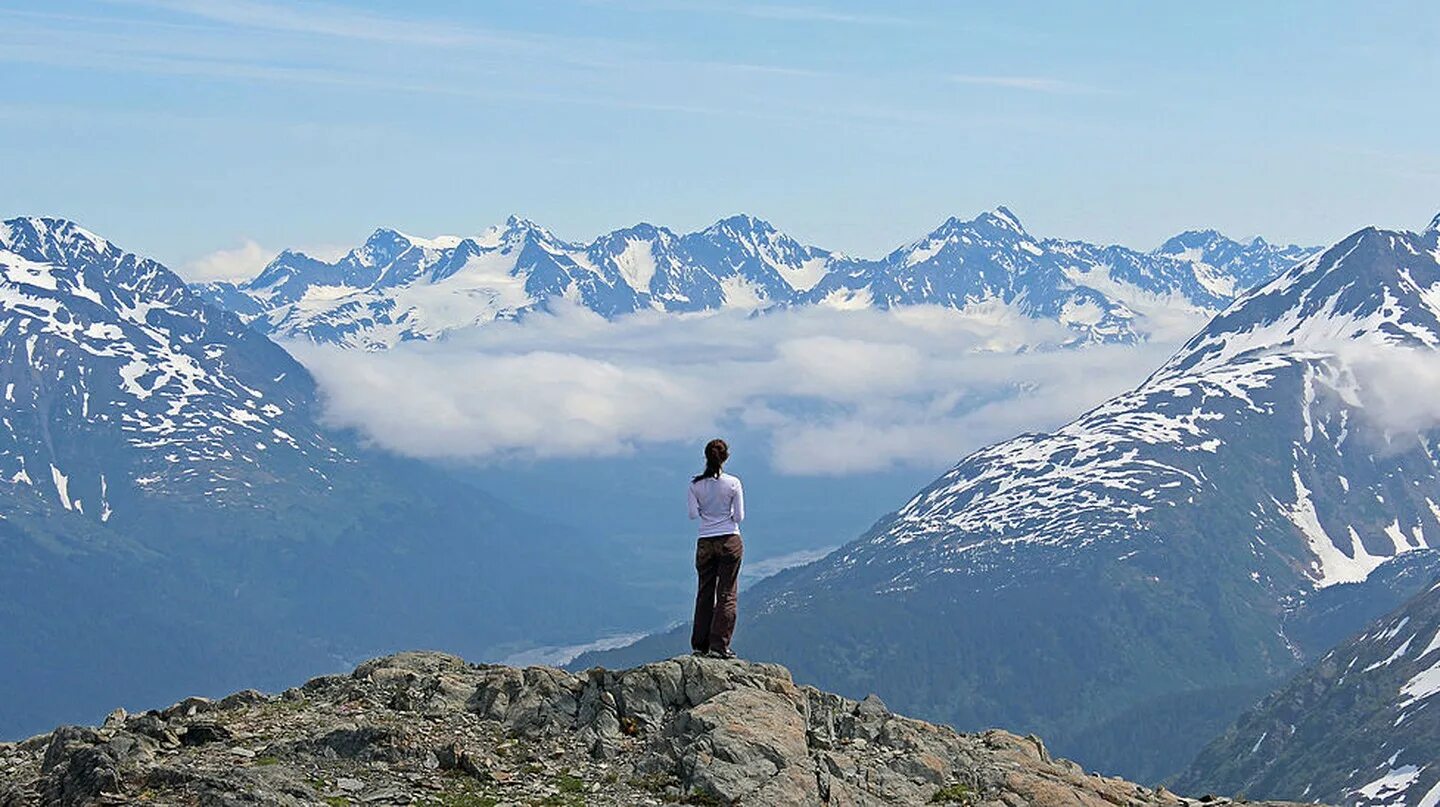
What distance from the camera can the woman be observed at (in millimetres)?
40625

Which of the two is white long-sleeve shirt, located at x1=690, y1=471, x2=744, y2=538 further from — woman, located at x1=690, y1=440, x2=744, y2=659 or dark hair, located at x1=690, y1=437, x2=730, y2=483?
dark hair, located at x1=690, y1=437, x2=730, y2=483

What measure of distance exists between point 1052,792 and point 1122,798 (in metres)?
3.65

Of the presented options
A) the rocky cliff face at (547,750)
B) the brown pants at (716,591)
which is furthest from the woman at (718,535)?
the rocky cliff face at (547,750)

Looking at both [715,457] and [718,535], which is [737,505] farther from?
[715,457]

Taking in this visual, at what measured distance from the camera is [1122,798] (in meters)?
42.6

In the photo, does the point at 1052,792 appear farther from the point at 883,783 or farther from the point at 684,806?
the point at 684,806

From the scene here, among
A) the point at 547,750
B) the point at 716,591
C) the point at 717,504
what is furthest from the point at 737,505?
the point at 547,750

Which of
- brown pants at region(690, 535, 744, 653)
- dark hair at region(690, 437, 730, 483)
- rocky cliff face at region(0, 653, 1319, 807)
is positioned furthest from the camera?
brown pants at region(690, 535, 744, 653)

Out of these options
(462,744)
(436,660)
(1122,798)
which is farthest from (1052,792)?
(436,660)

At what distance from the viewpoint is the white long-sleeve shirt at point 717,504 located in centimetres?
4066

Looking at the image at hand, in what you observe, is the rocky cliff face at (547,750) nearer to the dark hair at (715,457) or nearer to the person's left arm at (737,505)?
the person's left arm at (737,505)

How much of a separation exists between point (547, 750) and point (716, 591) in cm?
696

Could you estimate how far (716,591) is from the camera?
139 ft

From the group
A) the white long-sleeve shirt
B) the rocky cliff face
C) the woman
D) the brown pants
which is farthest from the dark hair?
the rocky cliff face
